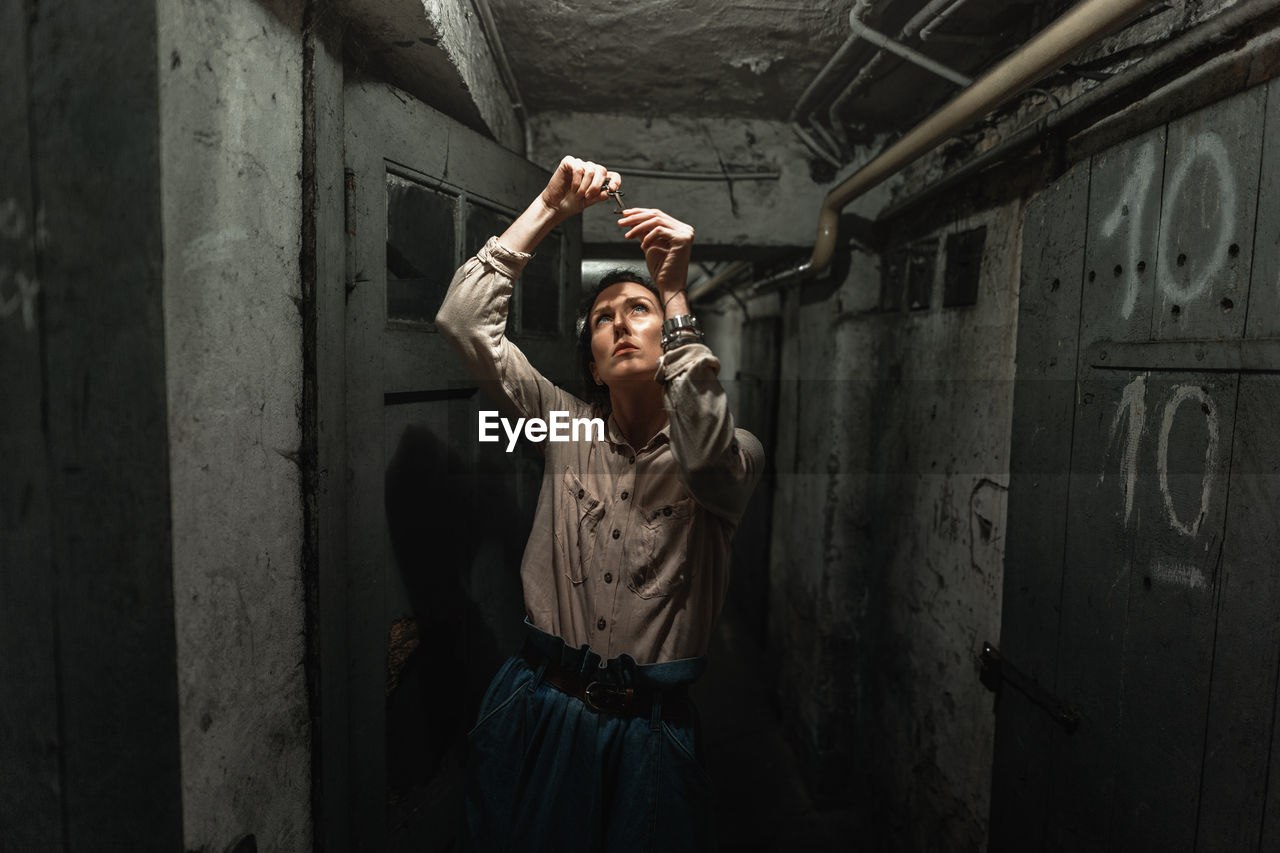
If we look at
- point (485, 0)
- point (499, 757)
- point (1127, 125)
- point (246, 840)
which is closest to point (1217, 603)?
point (1127, 125)

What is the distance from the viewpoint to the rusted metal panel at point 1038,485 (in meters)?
1.45

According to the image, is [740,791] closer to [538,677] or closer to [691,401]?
[538,677]

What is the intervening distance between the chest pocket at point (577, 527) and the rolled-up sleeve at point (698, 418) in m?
0.31

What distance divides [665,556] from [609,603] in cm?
16

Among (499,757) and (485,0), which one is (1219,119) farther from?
(499,757)

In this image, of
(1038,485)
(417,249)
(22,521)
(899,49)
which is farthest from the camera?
(899,49)

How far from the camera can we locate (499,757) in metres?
1.26

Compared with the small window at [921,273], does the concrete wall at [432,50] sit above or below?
above

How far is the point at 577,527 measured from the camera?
4.24 ft

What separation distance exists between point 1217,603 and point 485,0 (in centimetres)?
224

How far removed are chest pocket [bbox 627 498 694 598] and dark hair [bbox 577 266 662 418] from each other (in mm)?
307

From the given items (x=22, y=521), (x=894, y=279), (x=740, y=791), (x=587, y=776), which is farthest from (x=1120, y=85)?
(x=740, y=791)

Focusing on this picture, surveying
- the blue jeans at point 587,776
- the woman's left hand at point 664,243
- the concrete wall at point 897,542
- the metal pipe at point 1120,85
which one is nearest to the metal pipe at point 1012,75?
the metal pipe at point 1120,85

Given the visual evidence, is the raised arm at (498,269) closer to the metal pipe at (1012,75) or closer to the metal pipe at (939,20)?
the metal pipe at (1012,75)
